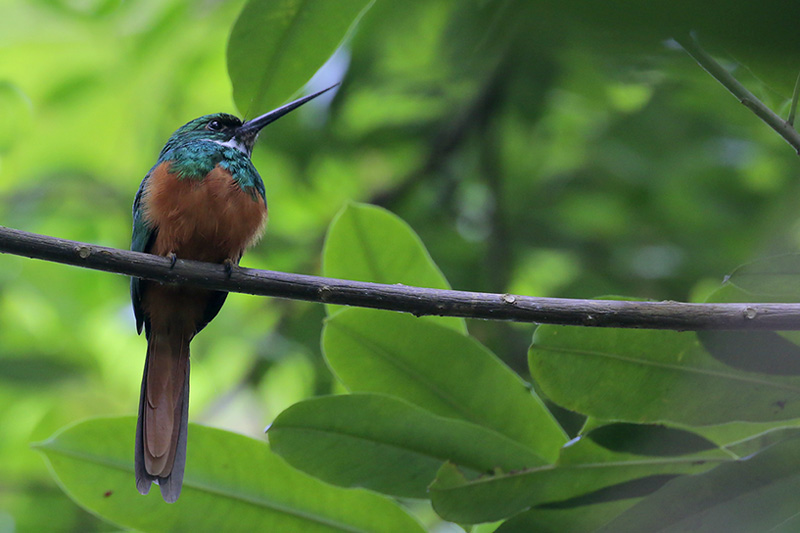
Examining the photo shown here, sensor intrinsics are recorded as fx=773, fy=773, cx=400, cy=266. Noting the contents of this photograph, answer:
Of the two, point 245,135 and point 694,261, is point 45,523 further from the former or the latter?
point 694,261

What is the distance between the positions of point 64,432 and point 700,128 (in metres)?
2.55

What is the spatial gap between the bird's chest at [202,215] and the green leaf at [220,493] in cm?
61

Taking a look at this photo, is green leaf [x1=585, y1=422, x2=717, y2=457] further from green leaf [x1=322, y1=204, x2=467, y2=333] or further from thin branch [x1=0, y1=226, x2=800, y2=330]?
green leaf [x1=322, y1=204, x2=467, y2=333]

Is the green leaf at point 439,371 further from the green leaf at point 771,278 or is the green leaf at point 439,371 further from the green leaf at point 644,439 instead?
the green leaf at point 771,278

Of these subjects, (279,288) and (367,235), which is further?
(367,235)

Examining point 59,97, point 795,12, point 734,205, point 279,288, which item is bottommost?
point 795,12

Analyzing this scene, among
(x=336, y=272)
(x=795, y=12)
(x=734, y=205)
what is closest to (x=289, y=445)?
(x=336, y=272)

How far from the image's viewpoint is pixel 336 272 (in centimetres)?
165

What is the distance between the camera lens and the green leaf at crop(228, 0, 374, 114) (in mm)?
1390

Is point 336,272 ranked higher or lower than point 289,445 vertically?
higher

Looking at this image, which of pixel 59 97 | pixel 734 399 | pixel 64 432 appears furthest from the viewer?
pixel 59 97

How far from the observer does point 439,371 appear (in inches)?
59.0

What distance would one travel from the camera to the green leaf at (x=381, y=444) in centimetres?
134

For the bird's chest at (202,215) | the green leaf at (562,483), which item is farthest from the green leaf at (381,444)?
the bird's chest at (202,215)
